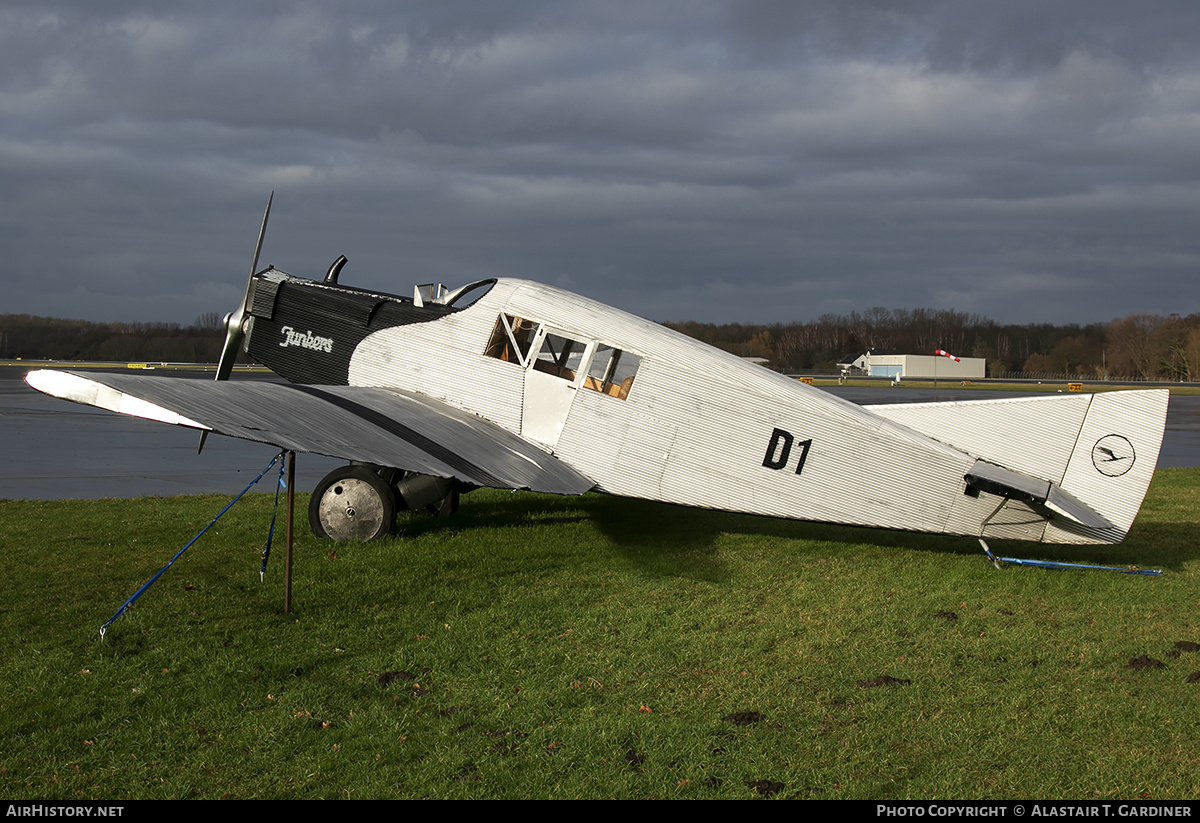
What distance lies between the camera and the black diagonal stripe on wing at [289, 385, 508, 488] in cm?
676

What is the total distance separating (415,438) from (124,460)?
33.9 feet

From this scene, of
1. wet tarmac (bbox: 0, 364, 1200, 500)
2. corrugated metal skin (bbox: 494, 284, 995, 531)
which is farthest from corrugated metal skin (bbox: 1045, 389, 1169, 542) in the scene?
wet tarmac (bbox: 0, 364, 1200, 500)

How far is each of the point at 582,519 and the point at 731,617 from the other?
4001mm

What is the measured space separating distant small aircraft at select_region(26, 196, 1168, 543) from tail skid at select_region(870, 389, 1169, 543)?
0.04 ft

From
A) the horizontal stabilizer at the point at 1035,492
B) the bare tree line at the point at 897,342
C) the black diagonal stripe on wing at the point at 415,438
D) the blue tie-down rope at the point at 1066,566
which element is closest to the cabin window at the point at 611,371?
the black diagonal stripe on wing at the point at 415,438

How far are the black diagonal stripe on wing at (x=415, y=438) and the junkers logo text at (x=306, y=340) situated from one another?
1.60 meters

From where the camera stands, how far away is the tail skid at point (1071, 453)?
6.78 meters

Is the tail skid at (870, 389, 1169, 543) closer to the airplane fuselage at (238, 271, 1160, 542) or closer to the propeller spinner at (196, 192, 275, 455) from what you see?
the airplane fuselage at (238, 271, 1160, 542)

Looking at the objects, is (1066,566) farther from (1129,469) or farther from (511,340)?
(511,340)

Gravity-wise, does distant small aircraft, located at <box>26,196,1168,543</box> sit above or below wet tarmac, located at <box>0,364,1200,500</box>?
above

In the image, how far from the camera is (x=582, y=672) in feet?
16.0

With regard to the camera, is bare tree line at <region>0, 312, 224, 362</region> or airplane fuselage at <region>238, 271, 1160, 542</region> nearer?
airplane fuselage at <region>238, 271, 1160, 542</region>

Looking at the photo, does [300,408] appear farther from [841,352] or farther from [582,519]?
[841,352]

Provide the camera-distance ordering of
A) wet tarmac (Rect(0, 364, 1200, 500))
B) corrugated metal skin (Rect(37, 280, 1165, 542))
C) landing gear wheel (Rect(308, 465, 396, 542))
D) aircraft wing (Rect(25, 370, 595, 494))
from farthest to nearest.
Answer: wet tarmac (Rect(0, 364, 1200, 500)), landing gear wheel (Rect(308, 465, 396, 542)), corrugated metal skin (Rect(37, 280, 1165, 542)), aircraft wing (Rect(25, 370, 595, 494))
